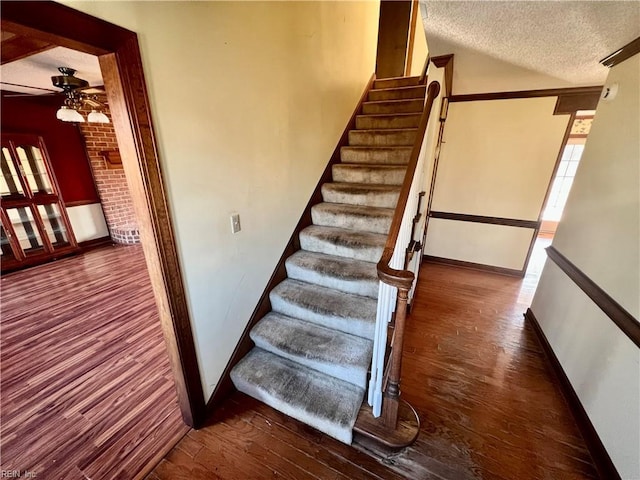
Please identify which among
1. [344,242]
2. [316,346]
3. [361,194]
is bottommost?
[316,346]

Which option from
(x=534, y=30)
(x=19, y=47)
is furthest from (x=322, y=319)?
(x=534, y=30)

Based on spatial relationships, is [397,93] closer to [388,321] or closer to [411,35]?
[411,35]

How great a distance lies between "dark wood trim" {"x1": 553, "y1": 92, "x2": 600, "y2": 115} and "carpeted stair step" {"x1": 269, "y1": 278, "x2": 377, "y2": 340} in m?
3.26

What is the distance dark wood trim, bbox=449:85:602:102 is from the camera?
2.82m

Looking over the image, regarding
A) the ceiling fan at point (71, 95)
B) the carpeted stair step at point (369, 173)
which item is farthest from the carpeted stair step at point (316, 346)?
the ceiling fan at point (71, 95)

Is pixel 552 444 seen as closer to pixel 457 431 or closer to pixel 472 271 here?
pixel 457 431

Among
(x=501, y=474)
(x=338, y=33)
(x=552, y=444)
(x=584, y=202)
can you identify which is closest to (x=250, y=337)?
(x=501, y=474)

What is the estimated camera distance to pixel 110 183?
430cm

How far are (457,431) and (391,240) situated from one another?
4.10ft

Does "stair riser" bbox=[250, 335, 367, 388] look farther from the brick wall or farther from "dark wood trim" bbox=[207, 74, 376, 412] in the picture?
the brick wall

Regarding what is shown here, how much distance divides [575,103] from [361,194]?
273cm

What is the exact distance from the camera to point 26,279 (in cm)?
327

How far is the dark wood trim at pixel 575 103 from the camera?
111 inches

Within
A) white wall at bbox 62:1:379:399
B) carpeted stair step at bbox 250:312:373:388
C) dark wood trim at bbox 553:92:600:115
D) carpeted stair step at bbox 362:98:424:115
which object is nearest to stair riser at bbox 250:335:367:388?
carpeted stair step at bbox 250:312:373:388
